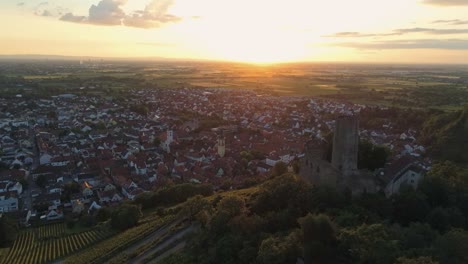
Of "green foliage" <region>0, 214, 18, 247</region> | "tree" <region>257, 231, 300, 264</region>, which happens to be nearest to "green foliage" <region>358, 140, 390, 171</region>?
"tree" <region>257, 231, 300, 264</region>

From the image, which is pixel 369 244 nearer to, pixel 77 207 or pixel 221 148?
pixel 77 207

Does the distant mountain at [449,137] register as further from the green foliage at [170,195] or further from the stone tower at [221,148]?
the green foliage at [170,195]

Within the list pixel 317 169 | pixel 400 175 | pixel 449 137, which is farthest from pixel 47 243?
pixel 449 137

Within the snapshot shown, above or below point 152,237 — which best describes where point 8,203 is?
below

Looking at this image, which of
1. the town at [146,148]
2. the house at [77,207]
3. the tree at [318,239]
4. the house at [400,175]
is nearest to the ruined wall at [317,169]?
the town at [146,148]

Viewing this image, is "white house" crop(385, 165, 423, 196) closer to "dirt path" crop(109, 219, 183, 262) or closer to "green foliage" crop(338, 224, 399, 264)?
"green foliage" crop(338, 224, 399, 264)

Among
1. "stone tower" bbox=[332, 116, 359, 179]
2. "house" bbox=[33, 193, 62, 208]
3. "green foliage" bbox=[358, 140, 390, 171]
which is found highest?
"stone tower" bbox=[332, 116, 359, 179]

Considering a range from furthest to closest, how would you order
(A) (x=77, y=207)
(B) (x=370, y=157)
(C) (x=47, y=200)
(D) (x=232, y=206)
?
(C) (x=47, y=200) → (A) (x=77, y=207) → (B) (x=370, y=157) → (D) (x=232, y=206)
